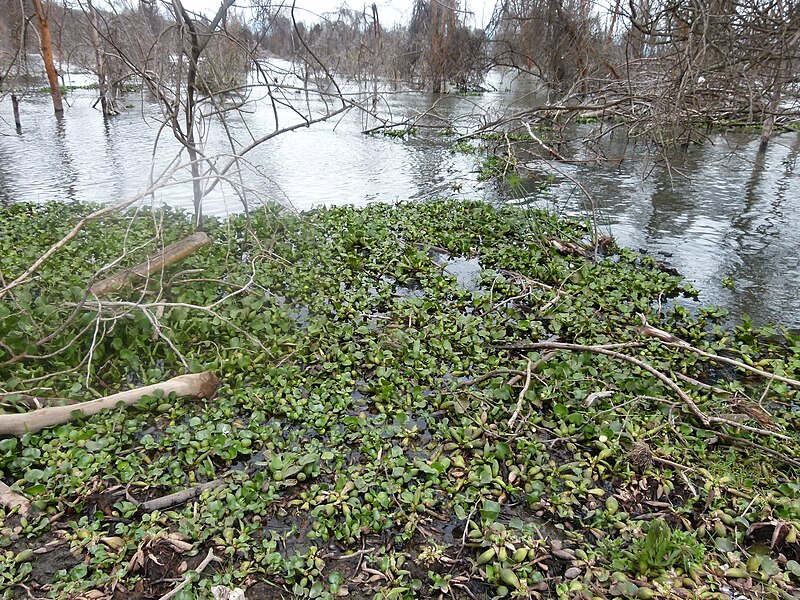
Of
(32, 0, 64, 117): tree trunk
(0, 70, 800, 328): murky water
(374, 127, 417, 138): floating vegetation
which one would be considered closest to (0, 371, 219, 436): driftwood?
(0, 70, 800, 328): murky water

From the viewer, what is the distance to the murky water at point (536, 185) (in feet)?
20.3

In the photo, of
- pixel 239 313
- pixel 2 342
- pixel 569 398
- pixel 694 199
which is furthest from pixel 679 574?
pixel 694 199

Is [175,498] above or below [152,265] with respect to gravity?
below

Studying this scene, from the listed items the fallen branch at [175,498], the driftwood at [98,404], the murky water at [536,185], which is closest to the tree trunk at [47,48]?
the murky water at [536,185]

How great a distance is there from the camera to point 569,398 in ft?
11.3

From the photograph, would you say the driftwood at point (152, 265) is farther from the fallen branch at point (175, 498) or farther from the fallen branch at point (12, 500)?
the fallen branch at point (175, 498)

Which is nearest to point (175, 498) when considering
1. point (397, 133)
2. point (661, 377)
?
point (661, 377)

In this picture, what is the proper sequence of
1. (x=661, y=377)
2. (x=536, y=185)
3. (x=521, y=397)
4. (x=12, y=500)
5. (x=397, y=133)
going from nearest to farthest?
1. (x=12, y=500)
2. (x=521, y=397)
3. (x=661, y=377)
4. (x=536, y=185)
5. (x=397, y=133)

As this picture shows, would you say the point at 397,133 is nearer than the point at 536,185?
No

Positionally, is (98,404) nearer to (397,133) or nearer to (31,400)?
(31,400)

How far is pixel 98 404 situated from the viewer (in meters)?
3.16

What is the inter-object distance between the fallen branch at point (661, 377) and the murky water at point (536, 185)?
2038mm

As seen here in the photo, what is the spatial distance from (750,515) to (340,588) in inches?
76.4

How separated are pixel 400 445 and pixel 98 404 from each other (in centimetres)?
175
